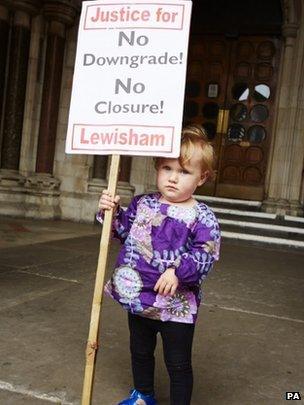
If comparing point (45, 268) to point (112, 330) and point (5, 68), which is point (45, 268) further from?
point (5, 68)

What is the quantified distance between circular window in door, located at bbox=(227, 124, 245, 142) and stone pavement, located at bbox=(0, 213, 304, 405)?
4351 millimetres

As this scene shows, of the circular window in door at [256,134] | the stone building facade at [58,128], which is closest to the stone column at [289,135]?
the stone building facade at [58,128]

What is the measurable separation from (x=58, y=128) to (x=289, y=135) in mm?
4203

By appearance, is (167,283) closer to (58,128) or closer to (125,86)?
(125,86)

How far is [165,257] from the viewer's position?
193 cm

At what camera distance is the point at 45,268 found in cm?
481

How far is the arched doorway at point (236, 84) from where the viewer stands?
9328 mm

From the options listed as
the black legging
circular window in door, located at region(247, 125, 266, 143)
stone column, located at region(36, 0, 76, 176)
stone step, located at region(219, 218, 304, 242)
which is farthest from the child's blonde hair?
circular window in door, located at region(247, 125, 266, 143)

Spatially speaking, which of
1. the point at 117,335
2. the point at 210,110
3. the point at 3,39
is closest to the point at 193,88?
the point at 210,110

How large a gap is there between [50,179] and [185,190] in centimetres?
729

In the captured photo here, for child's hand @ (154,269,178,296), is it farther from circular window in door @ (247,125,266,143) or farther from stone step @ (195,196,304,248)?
circular window in door @ (247,125,266,143)

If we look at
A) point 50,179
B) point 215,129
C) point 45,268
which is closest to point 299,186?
point 215,129

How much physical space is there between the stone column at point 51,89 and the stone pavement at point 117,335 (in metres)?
3.67

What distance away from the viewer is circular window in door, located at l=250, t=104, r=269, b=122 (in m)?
9.38
